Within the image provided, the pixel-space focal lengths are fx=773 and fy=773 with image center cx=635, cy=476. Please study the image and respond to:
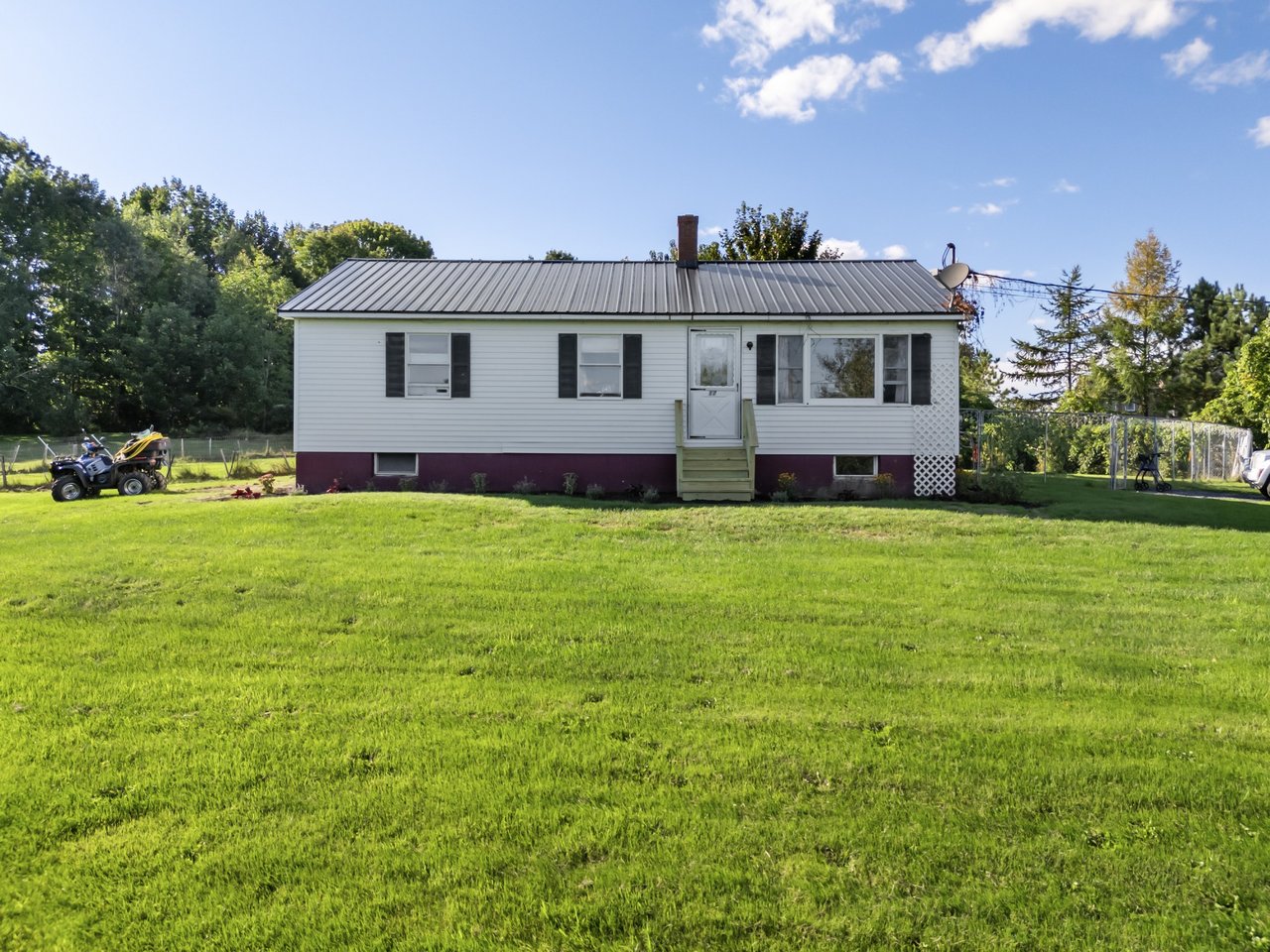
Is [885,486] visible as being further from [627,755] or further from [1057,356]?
[1057,356]

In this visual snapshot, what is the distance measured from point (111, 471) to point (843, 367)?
14.0 metres

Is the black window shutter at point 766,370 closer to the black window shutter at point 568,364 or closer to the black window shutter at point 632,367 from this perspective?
the black window shutter at point 632,367

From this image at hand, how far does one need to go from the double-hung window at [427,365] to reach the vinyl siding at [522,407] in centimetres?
19

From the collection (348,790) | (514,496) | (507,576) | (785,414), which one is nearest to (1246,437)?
(785,414)

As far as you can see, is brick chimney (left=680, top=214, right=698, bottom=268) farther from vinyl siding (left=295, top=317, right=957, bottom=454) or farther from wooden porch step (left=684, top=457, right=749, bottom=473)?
wooden porch step (left=684, top=457, right=749, bottom=473)

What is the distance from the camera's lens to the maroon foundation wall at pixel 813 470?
14.3 metres

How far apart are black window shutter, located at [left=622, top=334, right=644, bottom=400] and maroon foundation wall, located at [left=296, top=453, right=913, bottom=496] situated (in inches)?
47.0

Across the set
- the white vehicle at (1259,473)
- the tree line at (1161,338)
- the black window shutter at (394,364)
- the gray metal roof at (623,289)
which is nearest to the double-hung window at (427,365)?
the black window shutter at (394,364)

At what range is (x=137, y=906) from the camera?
9.00 ft

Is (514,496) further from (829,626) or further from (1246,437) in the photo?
(1246,437)

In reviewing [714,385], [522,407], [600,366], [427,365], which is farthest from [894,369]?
[427,365]

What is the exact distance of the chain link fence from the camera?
20938mm

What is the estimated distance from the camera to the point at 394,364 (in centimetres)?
1439

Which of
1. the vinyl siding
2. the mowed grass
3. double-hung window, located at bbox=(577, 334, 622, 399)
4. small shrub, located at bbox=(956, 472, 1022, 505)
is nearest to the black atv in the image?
the vinyl siding
